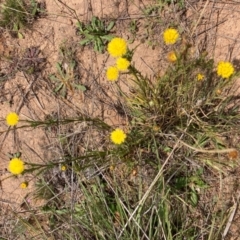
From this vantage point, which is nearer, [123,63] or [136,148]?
[123,63]

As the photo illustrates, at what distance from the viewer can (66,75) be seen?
1.99 metres

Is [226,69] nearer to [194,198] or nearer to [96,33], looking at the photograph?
[194,198]

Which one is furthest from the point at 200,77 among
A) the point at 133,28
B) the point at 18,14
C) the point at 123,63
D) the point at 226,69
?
the point at 18,14

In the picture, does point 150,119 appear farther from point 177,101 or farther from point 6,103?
point 6,103

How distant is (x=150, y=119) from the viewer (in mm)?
1744

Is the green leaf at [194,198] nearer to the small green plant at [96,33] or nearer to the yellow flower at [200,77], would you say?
the yellow flower at [200,77]

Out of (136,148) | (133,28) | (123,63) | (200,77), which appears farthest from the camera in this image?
(133,28)

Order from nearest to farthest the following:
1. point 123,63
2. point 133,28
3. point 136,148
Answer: point 123,63
point 136,148
point 133,28

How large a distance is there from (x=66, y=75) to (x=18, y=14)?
0.39m

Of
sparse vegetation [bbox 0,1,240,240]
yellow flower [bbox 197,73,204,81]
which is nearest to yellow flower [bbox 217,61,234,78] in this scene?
sparse vegetation [bbox 0,1,240,240]

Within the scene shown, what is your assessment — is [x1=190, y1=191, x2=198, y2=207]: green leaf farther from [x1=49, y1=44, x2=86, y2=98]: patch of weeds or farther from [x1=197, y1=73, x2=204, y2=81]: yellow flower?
[x1=49, y1=44, x2=86, y2=98]: patch of weeds

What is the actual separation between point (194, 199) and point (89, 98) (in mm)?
683

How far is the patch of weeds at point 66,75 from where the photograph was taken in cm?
Result: 197

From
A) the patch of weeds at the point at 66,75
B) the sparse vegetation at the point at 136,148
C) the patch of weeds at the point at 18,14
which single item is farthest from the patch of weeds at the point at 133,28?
the patch of weeds at the point at 18,14
